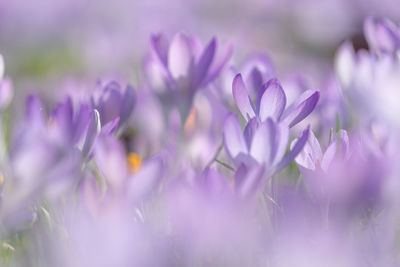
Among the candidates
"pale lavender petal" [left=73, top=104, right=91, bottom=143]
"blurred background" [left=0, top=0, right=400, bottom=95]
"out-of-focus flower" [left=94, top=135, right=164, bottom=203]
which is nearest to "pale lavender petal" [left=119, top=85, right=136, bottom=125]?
"pale lavender petal" [left=73, top=104, right=91, bottom=143]

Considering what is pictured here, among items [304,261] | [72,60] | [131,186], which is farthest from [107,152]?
[72,60]

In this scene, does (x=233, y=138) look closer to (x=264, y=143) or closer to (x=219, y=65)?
(x=264, y=143)

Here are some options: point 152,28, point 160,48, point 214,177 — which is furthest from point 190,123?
point 152,28

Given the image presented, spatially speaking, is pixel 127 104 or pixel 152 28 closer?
pixel 127 104

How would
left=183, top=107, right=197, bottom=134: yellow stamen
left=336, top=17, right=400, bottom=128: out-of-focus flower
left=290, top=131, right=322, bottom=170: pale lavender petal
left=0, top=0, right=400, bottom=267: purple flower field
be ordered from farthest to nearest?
left=183, top=107, right=197, bottom=134: yellow stamen, left=336, top=17, right=400, bottom=128: out-of-focus flower, left=290, top=131, right=322, bottom=170: pale lavender petal, left=0, top=0, right=400, bottom=267: purple flower field

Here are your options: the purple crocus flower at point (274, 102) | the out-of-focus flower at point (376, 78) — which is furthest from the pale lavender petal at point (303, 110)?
the out-of-focus flower at point (376, 78)

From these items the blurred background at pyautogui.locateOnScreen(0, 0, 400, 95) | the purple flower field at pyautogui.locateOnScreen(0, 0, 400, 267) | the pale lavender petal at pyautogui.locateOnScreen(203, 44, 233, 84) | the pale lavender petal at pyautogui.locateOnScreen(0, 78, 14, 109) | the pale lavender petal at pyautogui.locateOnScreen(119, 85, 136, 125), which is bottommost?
the purple flower field at pyautogui.locateOnScreen(0, 0, 400, 267)

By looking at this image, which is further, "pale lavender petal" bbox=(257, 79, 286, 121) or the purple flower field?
"pale lavender petal" bbox=(257, 79, 286, 121)

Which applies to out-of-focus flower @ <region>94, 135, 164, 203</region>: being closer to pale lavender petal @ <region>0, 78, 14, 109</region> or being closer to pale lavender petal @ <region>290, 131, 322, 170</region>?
pale lavender petal @ <region>290, 131, 322, 170</region>
